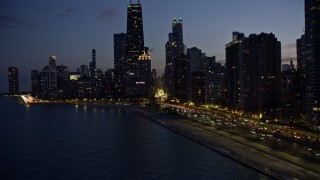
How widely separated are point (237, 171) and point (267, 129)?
24230mm

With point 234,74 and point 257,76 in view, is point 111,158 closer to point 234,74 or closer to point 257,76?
point 257,76

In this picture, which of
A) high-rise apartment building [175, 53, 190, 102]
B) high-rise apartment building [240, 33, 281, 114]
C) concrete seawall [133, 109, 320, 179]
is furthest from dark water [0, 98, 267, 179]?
high-rise apartment building [175, 53, 190, 102]

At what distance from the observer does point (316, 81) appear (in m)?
66.2

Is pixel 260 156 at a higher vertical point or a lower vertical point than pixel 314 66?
lower

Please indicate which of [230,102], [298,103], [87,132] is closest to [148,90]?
[230,102]

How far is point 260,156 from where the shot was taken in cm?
3819

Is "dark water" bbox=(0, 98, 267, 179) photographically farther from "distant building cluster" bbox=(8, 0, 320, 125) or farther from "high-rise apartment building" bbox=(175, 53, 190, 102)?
"high-rise apartment building" bbox=(175, 53, 190, 102)

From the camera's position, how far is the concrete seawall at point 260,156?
103ft

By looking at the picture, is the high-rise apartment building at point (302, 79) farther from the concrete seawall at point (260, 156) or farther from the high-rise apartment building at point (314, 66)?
the concrete seawall at point (260, 156)

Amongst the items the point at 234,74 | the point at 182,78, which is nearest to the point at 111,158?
the point at 234,74

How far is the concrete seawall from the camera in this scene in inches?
1238

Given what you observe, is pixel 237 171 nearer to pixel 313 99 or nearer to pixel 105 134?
pixel 105 134

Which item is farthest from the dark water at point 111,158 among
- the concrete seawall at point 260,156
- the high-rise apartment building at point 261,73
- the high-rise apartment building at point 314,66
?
the high-rise apartment building at point 261,73

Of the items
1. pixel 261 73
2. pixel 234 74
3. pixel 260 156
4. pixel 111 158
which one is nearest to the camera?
pixel 260 156
